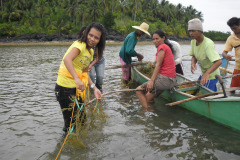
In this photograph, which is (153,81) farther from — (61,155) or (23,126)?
(23,126)

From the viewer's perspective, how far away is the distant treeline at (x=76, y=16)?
195ft

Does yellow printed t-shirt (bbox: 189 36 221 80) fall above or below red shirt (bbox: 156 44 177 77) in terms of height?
above

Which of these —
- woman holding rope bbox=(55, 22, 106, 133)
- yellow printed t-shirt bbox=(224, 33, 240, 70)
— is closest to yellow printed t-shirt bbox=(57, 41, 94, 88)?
woman holding rope bbox=(55, 22, 106, 133)

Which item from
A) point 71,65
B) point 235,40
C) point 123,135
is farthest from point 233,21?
point 71,65

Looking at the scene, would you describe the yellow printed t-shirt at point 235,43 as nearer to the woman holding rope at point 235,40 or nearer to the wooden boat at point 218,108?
the woman holding rope at point 235,40

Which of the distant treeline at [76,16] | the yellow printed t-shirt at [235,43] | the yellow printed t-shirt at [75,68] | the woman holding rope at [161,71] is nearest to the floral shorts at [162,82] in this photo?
the woman holding rope at [161,71]

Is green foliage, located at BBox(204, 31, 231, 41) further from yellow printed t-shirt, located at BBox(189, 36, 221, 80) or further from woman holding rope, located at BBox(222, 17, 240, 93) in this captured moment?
yellow printed t-shirt, located at BBox(189, 36, 221, 80)

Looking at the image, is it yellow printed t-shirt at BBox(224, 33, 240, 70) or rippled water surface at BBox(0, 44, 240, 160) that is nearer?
rippled water surface at BBox(0, 44, 240, 160)

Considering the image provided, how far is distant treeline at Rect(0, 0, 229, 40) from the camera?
195 feet

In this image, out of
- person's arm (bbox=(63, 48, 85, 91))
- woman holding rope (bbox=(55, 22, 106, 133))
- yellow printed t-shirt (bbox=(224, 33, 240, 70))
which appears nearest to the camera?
person's arm (bbox=(63, 48, 85, 91))

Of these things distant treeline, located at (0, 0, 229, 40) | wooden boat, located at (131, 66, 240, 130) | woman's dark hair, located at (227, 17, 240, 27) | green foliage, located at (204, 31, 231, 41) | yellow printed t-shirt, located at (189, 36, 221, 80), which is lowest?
wooden boat, located at (131, 66, 240, 130)

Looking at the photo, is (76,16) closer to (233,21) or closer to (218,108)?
(233,21)

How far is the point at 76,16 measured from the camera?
64.2m

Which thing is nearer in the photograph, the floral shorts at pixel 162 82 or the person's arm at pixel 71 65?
the person's arm at pixel 71 65
